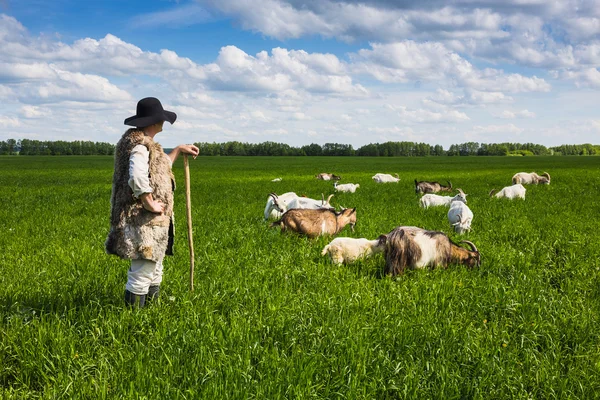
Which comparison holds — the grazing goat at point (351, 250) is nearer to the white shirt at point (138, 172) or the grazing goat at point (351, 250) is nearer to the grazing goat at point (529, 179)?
the white shirt at point (138, 172)

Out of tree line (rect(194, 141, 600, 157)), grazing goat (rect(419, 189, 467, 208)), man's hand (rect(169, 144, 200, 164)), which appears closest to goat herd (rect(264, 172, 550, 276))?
man's hand (rect(169, 144, 200, 164))

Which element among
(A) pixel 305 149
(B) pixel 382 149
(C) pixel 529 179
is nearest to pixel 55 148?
(A) pixel 305 149

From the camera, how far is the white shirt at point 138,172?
470 cm

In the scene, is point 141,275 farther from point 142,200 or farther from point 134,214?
point 142,200

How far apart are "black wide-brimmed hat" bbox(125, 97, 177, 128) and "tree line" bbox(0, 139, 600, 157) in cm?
13827

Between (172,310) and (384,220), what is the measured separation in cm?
774

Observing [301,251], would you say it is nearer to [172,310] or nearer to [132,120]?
[172,310]

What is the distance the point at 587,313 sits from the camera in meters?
5.56

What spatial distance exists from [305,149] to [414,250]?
467 feet

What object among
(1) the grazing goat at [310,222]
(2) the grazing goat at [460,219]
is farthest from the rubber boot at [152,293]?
(2) the grazing goat at [460,219]

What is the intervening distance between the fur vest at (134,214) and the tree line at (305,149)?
454 feet

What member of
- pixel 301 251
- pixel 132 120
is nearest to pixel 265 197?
pixel 301 251

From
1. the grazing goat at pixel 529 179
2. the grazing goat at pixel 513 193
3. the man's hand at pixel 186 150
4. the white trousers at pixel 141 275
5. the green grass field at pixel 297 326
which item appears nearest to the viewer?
the green grass field at pixel 297 326

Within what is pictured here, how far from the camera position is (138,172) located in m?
4.71
